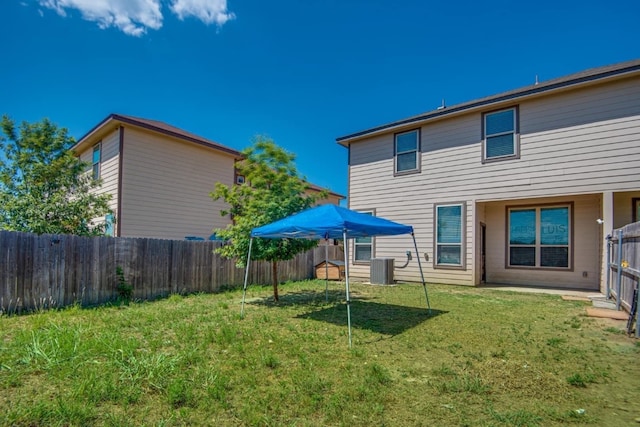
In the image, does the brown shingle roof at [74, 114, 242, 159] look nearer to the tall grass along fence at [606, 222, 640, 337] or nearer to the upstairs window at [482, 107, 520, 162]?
the upstairs window at [482, 107, 520, 162]

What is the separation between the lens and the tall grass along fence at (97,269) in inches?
258

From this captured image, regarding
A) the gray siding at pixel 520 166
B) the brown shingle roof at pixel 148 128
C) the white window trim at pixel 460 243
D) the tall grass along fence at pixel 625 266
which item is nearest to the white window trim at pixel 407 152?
the gray siding at pixel 520 166

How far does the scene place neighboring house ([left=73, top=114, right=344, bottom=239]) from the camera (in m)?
11.6

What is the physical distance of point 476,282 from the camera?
10.5 meters

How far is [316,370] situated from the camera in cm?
371

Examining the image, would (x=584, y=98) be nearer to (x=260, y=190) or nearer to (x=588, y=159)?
(x=588, y=159)

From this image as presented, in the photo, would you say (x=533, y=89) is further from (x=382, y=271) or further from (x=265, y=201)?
(x=265, y=201)

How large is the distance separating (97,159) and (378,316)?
12447 millimetres

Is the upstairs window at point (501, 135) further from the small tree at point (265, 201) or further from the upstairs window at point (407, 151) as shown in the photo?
the small tree at point (265, 201)

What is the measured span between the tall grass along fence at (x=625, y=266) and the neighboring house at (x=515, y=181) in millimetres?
1284

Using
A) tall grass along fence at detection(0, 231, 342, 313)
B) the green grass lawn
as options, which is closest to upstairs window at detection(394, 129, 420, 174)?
tall grass along fence at detection(0, 231, 342, 313)

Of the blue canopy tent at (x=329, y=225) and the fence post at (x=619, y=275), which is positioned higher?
the blue canopy tent at (x=329, y=225)

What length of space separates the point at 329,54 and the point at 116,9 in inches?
296

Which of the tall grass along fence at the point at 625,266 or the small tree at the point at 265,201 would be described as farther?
the small tree at the point at 265,201
